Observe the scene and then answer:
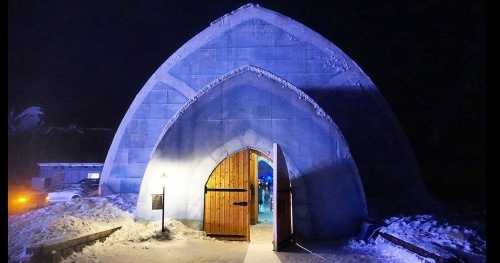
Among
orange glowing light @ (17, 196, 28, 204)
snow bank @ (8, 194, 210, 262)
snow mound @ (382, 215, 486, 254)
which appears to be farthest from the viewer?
orange glowing light @ (17, 196, 28, 204)

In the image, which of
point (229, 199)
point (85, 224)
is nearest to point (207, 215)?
point (229, 199)

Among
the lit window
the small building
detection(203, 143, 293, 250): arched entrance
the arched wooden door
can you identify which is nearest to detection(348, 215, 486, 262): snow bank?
detection(203, 143, 293, 250): arched entrance

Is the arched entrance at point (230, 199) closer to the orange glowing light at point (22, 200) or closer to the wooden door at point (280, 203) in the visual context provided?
the wooden door at point (280, 203)

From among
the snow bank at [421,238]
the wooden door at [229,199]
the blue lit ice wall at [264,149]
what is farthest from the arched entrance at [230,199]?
the snow bank at [421,238]

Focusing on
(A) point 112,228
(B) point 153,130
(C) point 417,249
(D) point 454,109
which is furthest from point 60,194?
(D) point 454,109

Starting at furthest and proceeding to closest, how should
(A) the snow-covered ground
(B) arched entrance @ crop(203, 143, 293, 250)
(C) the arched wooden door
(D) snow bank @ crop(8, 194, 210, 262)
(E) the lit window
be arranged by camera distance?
(E) the lit window → (C) the arched wooden door → (B) arched entrance @ crop(203, 143, 293, 250) → (D) snow bank @ crop(8, 194, 210, 262) → (A) the snow-covered ground

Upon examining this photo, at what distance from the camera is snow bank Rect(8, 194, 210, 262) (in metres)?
8.48

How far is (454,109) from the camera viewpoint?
19.9 metres

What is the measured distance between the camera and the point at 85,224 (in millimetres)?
9688

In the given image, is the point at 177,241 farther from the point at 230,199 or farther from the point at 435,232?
the point at 435,232

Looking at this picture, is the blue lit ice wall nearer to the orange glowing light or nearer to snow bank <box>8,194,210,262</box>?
snow bank <box>8,194,210,262</box>

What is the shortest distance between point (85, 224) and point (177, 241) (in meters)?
2.55

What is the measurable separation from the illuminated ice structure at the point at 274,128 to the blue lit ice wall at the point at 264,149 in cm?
3

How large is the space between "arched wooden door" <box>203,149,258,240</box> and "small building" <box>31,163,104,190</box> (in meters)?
18.1
